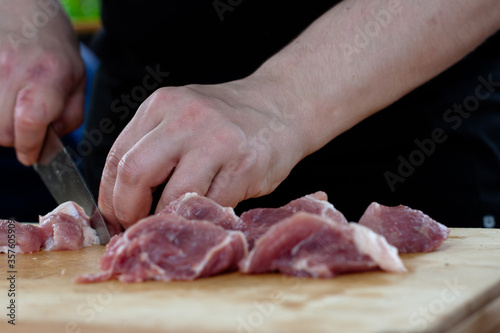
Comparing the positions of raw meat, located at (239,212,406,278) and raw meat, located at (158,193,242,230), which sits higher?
raw meat, located at (239,212,406,278)

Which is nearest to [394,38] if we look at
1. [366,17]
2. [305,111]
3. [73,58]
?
[366,17]

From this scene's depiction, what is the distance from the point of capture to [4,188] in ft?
13.8

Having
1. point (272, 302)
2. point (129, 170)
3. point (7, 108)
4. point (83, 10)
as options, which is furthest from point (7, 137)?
point (83, 10)

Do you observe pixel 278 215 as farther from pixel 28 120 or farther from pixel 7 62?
pixel 7 62

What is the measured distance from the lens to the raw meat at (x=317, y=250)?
1490 mm

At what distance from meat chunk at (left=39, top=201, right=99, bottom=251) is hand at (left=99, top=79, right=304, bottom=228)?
0.64 ft

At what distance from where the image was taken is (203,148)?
1.83m

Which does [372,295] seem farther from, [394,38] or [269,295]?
[394,38]

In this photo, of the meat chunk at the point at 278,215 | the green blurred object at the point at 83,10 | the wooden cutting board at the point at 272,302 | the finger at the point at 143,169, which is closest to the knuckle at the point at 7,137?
the finger at the point at 143,169

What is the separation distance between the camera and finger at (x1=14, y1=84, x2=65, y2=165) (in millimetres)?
2639

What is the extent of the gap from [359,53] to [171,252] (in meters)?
0.98

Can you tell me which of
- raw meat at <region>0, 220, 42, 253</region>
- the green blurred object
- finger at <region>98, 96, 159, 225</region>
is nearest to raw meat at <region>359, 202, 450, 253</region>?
finger at <region>98, 96, 159, 225</region>

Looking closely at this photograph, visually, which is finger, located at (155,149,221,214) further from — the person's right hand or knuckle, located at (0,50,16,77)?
knuckle, located at (0,50,16,77)

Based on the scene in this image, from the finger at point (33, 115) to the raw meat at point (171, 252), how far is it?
122cm
